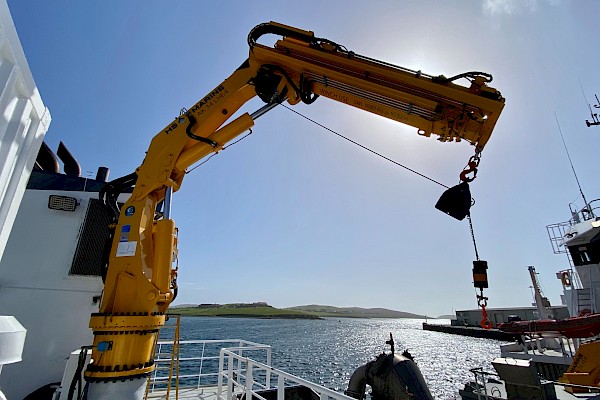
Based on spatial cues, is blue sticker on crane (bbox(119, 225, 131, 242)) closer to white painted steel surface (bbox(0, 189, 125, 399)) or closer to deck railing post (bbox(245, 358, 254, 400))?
deck railing post (bbox(245, 358, 254, 400))

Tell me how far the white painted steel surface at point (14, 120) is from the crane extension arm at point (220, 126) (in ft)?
10.4

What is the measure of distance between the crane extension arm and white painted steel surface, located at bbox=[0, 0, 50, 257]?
10.4ft

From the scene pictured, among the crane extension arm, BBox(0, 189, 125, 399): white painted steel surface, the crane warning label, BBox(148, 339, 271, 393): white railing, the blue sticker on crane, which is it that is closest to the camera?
the crane extension arm

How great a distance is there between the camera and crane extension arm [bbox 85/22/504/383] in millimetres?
4203

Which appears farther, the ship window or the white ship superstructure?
the white ship superstructure

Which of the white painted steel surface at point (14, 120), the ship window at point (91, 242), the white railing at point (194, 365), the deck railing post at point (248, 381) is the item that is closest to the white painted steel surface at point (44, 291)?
the ship window at point (91, 242)

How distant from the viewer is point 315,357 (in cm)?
3566

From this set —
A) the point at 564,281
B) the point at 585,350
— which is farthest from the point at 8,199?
the point at 564,281

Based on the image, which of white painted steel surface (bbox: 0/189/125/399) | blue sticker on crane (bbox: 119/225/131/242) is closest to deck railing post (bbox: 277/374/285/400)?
blue sticker on crane (bbox: 119/225/131/242)

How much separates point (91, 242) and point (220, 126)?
15.3 ft

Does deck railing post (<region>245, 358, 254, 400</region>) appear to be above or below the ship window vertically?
below

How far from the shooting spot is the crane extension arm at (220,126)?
4.20 metres

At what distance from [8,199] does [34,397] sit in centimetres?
749

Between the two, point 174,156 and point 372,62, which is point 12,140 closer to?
point 174,156
